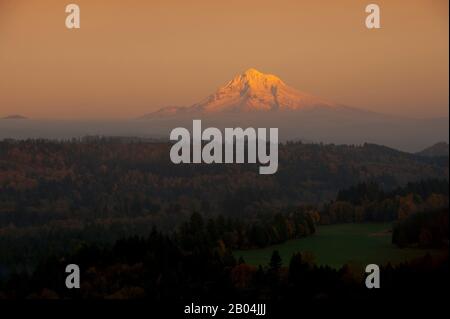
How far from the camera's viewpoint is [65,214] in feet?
190

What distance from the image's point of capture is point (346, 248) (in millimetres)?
33844

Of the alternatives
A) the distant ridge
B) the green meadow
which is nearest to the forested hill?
the distant ridge

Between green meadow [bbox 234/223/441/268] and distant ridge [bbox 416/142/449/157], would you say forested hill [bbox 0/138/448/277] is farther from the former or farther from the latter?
green meadow [bbox 234/223/441/268]

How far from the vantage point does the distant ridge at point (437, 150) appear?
36.9 m

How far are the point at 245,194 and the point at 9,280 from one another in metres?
30.6

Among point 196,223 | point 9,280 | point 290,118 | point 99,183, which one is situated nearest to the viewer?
point 9,280

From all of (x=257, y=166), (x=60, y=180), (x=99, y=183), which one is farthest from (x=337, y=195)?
(x=60, y=180)

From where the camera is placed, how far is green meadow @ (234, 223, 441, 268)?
30.2 m

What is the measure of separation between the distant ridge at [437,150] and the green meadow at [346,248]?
4977 millimetres

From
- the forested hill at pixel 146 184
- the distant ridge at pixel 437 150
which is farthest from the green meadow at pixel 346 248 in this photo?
the forested hill at pixel 146 184

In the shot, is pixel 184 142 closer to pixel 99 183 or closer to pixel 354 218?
pixel 354 218

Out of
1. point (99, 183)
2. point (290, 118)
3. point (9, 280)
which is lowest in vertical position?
point (9, 280)

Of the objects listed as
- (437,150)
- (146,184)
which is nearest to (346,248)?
(437,150)

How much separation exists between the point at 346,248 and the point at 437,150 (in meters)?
10.8
